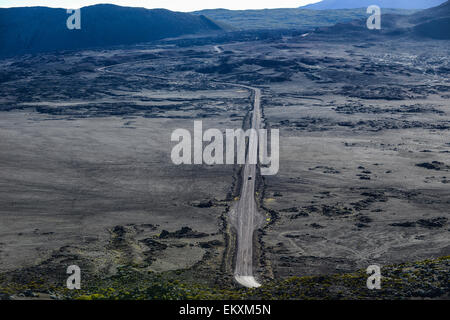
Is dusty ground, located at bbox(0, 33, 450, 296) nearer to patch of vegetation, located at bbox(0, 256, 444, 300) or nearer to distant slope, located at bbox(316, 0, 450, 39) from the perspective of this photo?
patch of vegetation, located at bbox(0, 256, 444, 300)

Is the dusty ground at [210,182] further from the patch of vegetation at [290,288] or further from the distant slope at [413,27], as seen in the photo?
the distant slope at [413,27]

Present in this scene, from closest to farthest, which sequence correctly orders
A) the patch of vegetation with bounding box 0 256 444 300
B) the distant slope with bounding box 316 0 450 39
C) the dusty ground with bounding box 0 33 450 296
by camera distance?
the patch of vegetation with bounding box 0 256 444 300 → the dusty ground with bounding box 0 33 450 296 → the distant slope with bounding box 316 0 450 39

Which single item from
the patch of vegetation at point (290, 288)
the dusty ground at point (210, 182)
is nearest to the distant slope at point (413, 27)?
the dusty ground at point (210, 182)

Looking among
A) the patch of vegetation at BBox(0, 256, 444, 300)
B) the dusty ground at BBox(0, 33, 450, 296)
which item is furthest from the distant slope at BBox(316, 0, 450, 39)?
the patch of vegetation at BBox(0, 256, 444, 300)

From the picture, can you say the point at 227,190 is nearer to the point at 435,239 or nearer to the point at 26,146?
the point at 435,239

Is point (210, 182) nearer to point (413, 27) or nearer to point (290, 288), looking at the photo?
point (290, 288)

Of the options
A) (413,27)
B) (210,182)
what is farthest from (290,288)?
(413,27)
